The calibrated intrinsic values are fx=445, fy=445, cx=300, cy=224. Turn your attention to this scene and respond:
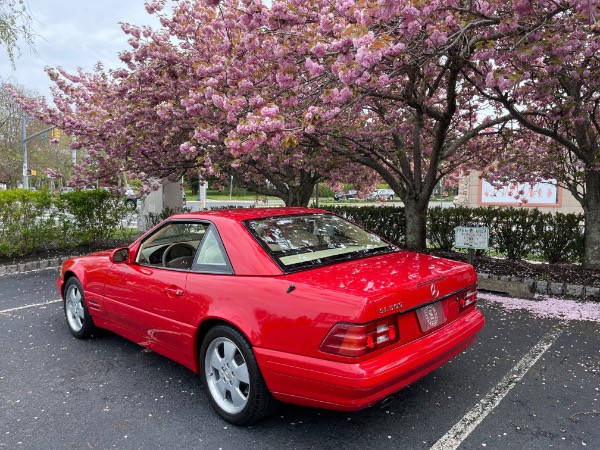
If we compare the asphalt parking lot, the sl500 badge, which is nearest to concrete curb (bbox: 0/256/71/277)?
the asphalt parking lot

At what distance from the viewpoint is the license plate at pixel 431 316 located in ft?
9.39

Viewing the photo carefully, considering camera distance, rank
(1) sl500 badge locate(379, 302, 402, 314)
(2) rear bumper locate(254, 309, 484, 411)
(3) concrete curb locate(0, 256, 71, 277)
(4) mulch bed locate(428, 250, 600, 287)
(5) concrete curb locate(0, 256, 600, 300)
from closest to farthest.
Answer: (2) rear bumper locate(254, 309, 484, 411)
(1) sl500 badge locate(379, 302, 402, 314)
(5) concrete curb locate(0, 256, 600, 300)
(4) mulch bed locate(428, 250, 600, 287)
(3) concrete curb locate(0, 256, 71, 277)

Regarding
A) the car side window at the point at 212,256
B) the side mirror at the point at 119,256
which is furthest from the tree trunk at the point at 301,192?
the car side window at the point at 212,256

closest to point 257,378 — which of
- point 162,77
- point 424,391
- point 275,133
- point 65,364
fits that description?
point 424,391

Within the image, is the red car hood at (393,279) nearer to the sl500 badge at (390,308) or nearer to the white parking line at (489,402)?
the sl500 badge at (390,308)

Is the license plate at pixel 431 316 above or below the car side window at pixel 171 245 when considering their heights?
below

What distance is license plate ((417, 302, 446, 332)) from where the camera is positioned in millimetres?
2861

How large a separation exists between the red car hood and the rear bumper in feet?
0.92

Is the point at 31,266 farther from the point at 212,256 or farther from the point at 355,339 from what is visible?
the point at 355,339

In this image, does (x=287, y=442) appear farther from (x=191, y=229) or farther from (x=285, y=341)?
(x=191, y=229)

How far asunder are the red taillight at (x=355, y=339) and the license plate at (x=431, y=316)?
0.37 meters

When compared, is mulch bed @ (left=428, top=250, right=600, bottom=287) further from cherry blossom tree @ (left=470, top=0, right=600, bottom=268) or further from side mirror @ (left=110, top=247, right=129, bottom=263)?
side mirror @ (left=110, top=247, right=129, bottom=263)

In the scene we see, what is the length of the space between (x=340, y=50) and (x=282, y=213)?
1.98 metres

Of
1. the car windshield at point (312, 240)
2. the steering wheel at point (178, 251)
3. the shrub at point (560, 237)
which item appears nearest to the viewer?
the car windshield at point (312, 240)
